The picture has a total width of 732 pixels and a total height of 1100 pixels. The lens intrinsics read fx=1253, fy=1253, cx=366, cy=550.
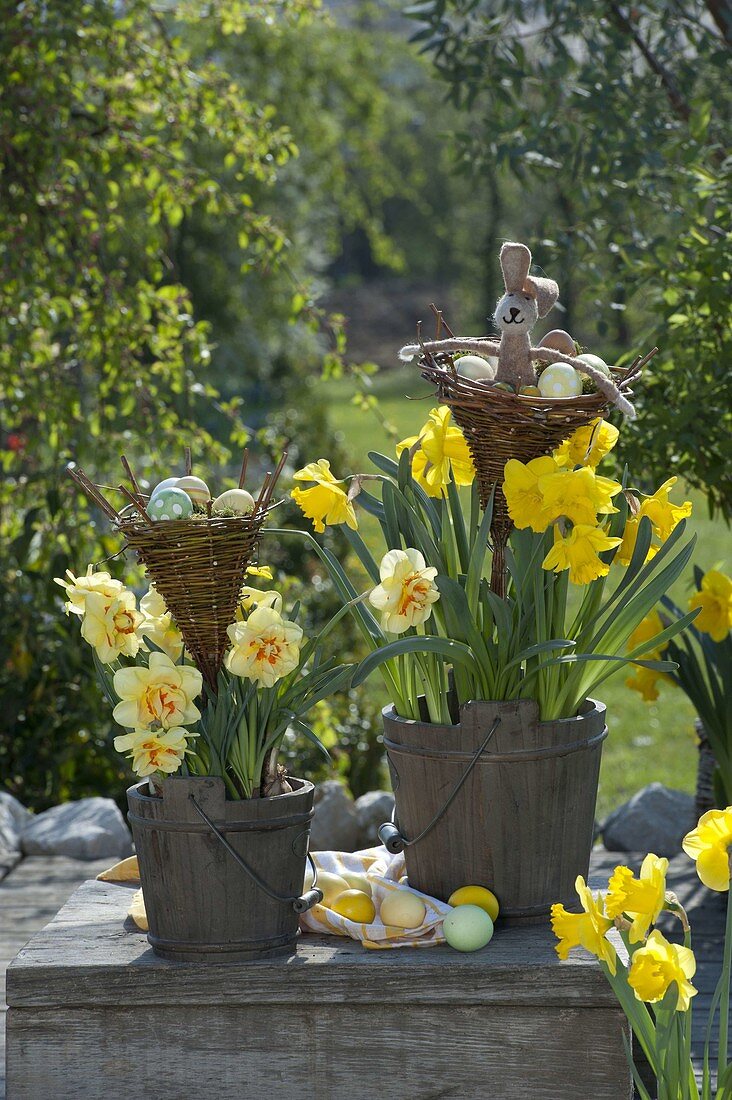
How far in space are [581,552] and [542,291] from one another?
38cm

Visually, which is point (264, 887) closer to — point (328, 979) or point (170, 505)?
point (328, 979)

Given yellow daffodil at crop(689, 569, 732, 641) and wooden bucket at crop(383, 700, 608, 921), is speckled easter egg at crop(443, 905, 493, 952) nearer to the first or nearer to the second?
wooden bucket at crop(383, 700, 608, 921)

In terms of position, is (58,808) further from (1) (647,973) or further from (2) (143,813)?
(1) (647,973)

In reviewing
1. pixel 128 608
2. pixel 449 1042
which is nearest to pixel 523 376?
pixel 128 608

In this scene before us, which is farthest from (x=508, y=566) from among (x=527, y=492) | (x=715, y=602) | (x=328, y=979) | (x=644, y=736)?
(x=644, y=736)

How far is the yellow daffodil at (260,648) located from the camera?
1586mm

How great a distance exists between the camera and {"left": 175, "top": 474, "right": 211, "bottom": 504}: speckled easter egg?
5.42 feet

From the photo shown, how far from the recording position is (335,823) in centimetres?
315

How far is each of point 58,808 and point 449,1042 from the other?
6.16ft

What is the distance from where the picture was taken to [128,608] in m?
1.62

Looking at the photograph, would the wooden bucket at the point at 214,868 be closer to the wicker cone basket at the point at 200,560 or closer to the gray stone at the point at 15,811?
the wicker cone basket at the point at 200,560

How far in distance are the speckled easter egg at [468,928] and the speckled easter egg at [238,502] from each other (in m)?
0.58

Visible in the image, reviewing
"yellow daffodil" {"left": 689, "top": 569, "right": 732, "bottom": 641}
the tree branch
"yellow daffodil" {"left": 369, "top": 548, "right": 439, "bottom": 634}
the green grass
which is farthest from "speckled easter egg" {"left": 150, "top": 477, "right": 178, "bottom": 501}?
the tree branch

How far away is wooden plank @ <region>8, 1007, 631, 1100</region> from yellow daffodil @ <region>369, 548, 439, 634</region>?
1.61 ft
